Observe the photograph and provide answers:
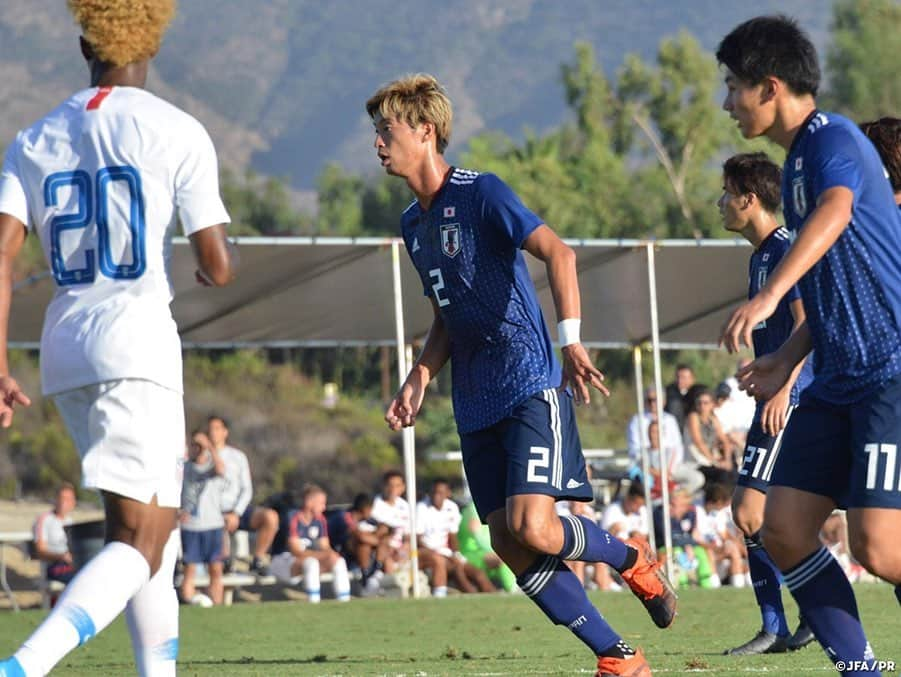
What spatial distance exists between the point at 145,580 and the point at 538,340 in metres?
2.47

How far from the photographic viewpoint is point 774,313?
8.53 metres

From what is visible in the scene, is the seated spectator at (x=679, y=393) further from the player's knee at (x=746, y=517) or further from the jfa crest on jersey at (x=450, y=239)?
the jfa crest on jersey at (x=450, y=239)

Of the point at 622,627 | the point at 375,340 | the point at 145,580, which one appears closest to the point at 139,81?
the point at 145,580

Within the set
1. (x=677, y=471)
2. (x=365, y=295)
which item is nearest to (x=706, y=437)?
(x=677, y=471)

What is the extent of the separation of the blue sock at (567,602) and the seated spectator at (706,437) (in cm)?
1211

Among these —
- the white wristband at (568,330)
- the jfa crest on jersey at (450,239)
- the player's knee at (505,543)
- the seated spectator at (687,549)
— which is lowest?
the seated spectator at (687,549)

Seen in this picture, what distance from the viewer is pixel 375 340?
21.0 m

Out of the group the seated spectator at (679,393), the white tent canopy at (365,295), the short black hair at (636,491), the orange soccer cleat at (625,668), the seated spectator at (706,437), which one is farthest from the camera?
the seated spectator at (679,393)

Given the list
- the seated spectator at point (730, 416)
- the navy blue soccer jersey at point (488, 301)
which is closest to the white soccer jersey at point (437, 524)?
the seated spectator at point (730, 416)

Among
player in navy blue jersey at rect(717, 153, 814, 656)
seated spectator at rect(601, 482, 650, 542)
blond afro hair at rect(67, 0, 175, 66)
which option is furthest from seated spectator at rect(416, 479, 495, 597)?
blond afro hair at rect(67, 0, 175, 66)

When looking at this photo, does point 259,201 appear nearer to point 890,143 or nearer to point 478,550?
point 478,550

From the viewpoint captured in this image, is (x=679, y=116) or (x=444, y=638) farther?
(x=679, y=116)

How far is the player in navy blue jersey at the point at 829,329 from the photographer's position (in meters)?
5.37

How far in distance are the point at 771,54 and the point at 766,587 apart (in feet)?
14.6
